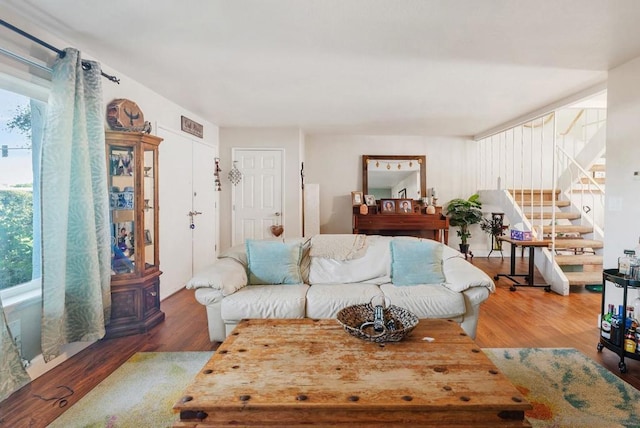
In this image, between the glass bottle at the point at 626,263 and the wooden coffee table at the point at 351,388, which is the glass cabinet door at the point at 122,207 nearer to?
the wooden coffee table at the point at 351,388

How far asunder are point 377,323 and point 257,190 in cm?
387

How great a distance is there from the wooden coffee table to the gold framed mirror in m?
4.55

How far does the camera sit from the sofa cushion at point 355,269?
2.86 metres

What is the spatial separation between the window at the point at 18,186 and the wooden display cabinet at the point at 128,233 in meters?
0.50

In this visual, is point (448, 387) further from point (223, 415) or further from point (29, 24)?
point (29, 24)

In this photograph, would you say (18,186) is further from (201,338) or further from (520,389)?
(520,389)

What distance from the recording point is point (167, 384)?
198 centimetres

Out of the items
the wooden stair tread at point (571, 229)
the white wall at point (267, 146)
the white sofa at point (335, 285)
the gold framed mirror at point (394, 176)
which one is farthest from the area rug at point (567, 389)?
the gold framed mirror at point (394, 176)

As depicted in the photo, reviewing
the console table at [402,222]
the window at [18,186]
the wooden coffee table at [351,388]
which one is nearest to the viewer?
the wooden coffee table at [351,388]

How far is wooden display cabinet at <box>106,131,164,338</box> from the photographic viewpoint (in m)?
2.65

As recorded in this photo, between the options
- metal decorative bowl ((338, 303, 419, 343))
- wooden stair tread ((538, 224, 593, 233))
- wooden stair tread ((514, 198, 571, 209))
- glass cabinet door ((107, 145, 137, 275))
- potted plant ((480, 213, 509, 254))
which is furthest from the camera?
potted plant ((480, 213, 509, 254))

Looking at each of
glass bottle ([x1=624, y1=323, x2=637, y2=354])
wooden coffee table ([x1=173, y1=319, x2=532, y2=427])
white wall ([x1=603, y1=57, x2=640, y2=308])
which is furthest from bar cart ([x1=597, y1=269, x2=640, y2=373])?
wooden coffee table ([x1=173, y1=319, x2=532, y2=427])

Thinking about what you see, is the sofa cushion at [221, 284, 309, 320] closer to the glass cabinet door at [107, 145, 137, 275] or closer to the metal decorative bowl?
the metal decorative bowl

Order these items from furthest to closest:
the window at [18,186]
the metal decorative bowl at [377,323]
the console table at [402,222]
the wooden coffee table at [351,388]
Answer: the console table at [402,222], the window at [18,186], the metal decorative bowl at [377,323], the wooden coffee table at [351,388]
